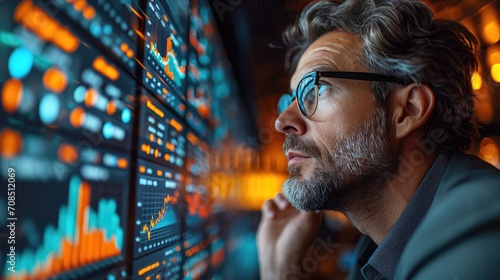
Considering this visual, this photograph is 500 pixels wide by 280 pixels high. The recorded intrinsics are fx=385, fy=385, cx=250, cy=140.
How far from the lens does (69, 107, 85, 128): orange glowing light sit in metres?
0.48

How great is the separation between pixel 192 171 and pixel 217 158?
69 cm

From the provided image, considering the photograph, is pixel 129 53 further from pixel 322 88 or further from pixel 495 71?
pixel 495 71

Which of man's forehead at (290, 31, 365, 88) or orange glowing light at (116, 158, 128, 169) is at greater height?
man's forehead at (290, 31, 365, 88)

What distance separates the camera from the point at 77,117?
0.49m

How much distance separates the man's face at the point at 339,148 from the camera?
1.04m

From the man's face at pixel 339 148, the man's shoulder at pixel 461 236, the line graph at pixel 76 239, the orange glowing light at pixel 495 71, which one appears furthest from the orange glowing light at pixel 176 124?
the orange glowing light at pixel 495 71

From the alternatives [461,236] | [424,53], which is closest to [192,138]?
[424,53]

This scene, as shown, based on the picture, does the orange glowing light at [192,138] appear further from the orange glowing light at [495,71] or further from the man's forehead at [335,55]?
the orange glowing light at [495,71]

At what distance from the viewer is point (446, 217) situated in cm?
70

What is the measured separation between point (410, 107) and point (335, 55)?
26cm

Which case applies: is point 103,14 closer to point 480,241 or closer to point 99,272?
point 99,272

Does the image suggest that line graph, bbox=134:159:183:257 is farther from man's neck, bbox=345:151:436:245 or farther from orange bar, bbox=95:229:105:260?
man's neck, bbox=345:151:436:245

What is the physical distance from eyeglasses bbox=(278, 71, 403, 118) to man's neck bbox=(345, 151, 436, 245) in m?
0.23

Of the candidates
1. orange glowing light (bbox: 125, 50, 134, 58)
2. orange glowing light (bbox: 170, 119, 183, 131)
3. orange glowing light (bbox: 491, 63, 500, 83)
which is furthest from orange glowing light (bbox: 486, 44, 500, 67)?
orange glowing light (bbox: 125, 50, 134, 58)
